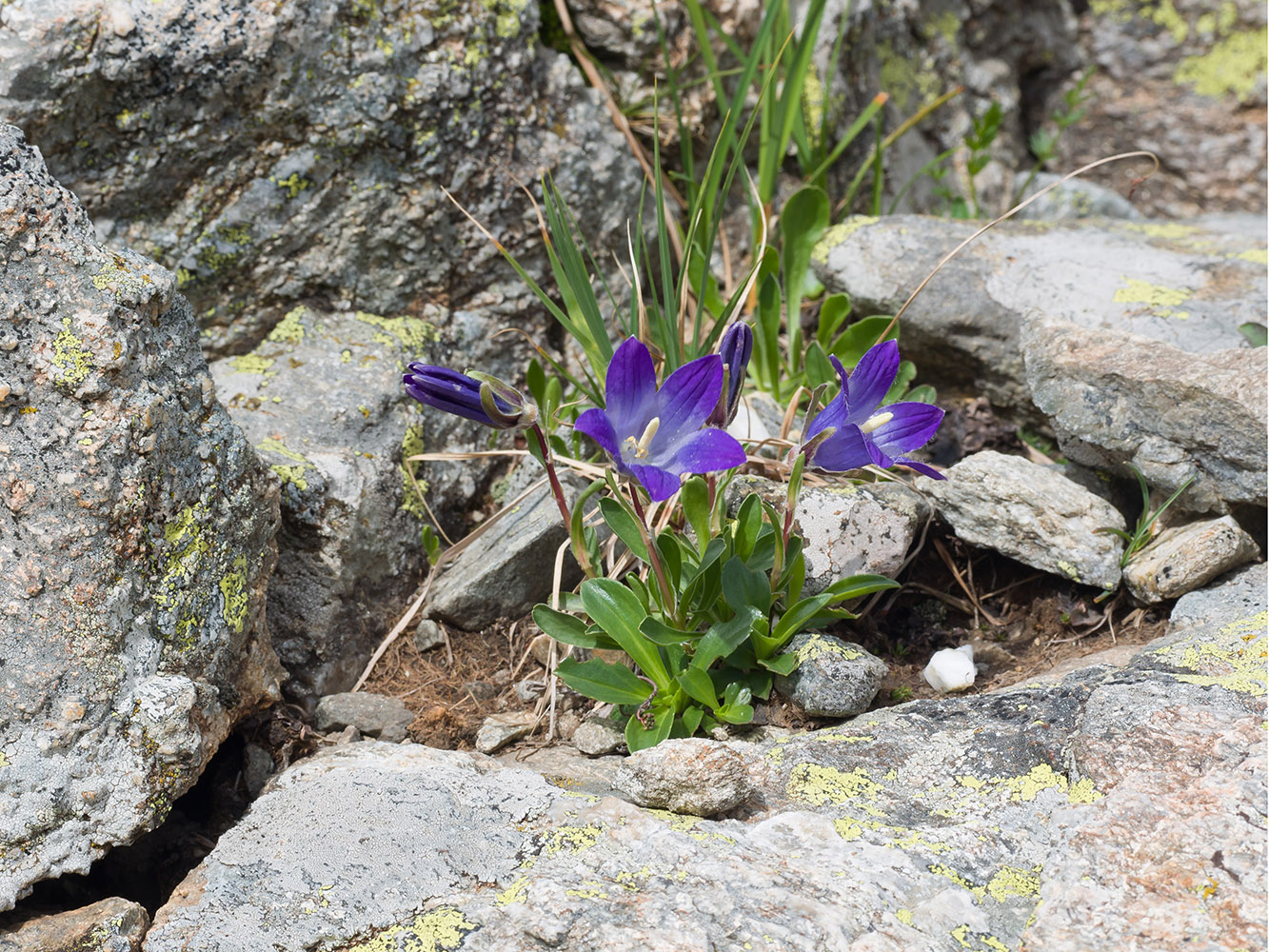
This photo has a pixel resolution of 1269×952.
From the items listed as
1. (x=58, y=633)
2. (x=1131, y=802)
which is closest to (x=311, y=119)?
(x=58, y=633)

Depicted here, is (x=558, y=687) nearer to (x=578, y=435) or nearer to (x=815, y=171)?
(x=578, y=435)

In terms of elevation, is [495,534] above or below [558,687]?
above

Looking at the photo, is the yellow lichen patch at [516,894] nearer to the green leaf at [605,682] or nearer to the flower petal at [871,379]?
the green leaf at [605,682]

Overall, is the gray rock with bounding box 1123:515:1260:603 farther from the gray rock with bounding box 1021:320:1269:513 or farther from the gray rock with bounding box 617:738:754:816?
the gray rock with bounding box 617:738:754:816

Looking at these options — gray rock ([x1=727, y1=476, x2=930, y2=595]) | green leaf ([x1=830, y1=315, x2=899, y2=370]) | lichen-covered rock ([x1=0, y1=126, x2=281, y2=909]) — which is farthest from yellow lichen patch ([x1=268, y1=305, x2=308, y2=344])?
green leaf ([x1=830, y1=315, x2=899, y2=370])

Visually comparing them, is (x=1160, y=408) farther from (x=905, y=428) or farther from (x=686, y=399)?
(x=686, y=399)
